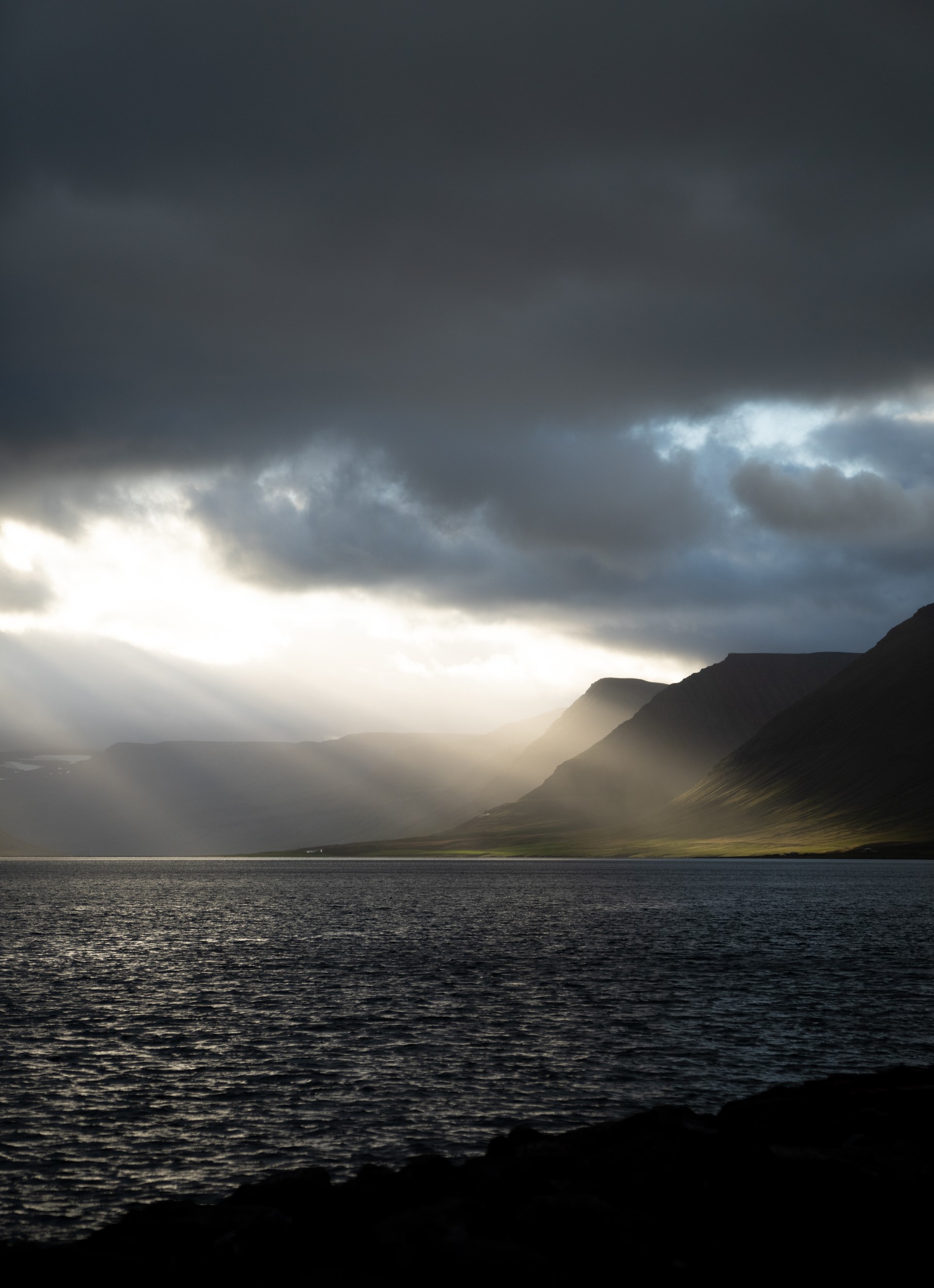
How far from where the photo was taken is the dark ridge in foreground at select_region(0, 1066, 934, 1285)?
18594mm

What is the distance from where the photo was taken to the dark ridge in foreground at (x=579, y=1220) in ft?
61.0

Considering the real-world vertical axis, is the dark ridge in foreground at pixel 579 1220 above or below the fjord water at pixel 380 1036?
above

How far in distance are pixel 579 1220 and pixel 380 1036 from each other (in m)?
29.0

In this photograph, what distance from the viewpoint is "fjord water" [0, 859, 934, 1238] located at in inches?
1219

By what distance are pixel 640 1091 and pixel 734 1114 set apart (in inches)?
366

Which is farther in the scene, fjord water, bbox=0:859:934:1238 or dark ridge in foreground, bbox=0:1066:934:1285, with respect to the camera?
fjord water, bbox=0:859:934:1238

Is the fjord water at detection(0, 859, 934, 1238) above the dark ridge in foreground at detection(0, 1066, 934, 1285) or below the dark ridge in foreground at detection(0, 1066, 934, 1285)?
below

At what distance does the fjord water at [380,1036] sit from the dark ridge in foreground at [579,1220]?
4.93 metres

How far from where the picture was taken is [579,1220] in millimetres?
19797

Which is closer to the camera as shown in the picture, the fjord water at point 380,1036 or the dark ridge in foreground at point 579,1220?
the dark ridge in foreground at point 579,1220

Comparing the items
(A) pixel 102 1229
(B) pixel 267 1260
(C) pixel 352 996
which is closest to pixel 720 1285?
(B) pixel 267 1260

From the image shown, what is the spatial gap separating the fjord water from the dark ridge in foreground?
493cm

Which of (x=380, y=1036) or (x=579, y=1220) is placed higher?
(x=579, y=1220)

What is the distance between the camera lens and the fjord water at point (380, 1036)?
3097 cm
